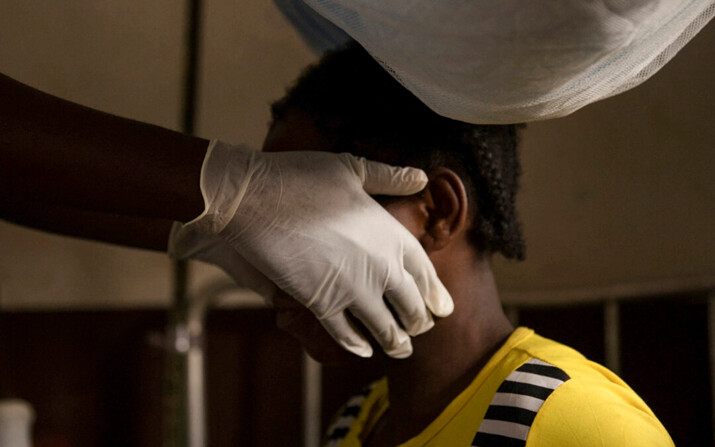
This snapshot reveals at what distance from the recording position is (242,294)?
183 centimetres

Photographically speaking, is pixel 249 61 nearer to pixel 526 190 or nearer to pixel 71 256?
pixel 526 190

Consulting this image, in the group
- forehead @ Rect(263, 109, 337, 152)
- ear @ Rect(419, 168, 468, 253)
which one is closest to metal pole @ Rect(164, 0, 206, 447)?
forehead @ Rect(263, 109, 337, 152)

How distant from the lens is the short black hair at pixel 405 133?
2.60ft

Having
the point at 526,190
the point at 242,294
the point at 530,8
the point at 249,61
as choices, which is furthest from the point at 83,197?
the point at 242,294

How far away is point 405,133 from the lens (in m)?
0.79

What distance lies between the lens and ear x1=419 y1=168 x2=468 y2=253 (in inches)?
31.3

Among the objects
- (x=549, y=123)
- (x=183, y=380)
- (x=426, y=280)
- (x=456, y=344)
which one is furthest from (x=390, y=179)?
(x=183, y=380)

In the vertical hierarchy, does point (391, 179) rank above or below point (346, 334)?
above

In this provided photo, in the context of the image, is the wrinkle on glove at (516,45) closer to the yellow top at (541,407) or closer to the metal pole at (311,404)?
the yellow top at (541,407)

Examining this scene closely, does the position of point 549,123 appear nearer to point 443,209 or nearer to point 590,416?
point 443,209

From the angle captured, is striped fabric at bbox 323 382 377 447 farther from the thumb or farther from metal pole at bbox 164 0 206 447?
metal pole at bbox 164 0 206 447

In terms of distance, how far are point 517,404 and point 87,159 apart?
1.49 feet

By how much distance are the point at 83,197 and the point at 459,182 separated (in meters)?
0.39

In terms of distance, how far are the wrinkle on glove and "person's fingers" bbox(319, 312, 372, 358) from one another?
263 mm
